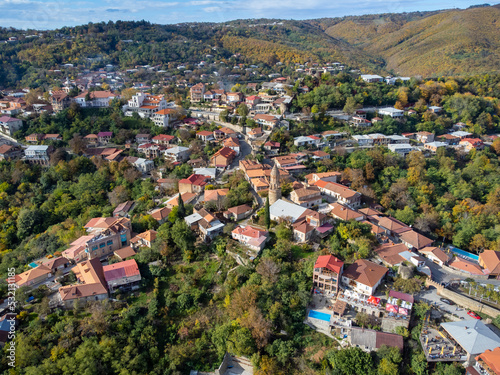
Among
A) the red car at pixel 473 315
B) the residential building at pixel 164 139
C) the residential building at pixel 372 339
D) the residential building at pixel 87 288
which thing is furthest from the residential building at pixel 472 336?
the residential building at pixel 164 139

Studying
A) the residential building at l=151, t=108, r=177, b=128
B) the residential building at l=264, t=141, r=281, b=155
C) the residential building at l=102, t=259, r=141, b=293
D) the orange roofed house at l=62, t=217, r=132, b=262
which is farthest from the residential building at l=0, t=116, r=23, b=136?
the residential building at l=102, t=259, r=141, b=293

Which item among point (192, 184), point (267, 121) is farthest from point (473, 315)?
point (267, 121)

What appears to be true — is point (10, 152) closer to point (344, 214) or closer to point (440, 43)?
point (344, 214)

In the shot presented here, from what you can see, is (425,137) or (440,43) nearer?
(425,137)

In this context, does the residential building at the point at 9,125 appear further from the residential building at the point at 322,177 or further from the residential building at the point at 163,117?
the residential building at the point at 322,177

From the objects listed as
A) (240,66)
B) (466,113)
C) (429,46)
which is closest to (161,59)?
(240,66)

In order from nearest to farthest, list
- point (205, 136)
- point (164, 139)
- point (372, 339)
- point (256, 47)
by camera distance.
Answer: point (372, 339) < point (205, 136) < point (164, 139) < point (256, 47)

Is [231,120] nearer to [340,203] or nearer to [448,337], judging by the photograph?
[340,203]

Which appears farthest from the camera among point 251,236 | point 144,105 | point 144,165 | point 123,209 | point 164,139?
point 144,105

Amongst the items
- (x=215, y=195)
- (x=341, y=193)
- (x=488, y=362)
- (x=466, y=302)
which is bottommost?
(x=488, y=362)
